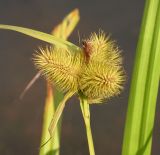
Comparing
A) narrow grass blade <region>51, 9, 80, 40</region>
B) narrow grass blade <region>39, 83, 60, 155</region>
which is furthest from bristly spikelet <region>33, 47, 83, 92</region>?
narrow grass blade <region>51, 9, 80, 40</region>

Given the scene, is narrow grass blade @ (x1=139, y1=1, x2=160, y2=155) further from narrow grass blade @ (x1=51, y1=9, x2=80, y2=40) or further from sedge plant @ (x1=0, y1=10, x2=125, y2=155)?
narrow grass blade @ (x1=51, y1=9, x2=80, y2=40)

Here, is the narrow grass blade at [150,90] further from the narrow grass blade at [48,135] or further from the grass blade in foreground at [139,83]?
the narrow grass blade at [48,135]

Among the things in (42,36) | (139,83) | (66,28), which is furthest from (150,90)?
(66,28)

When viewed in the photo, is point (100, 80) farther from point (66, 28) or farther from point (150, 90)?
point (66, 28)

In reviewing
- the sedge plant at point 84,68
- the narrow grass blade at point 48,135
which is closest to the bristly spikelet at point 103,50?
the sedge plant at point 84,68

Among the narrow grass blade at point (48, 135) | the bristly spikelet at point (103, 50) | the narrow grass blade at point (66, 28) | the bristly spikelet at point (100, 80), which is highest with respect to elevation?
the narrow grass blade at point (66, 28)

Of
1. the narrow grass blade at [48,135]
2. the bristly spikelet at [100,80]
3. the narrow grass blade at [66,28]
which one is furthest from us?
the narrow grass blade at [66,28]

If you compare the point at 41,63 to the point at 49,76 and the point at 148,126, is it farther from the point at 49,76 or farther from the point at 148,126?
the point at 148,126
